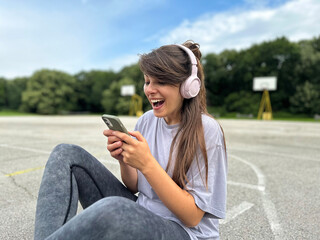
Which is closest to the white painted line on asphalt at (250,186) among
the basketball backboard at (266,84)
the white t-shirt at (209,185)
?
the white t-shirt at (209,185)

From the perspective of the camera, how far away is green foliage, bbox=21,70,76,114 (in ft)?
151

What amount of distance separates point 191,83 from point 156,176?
0.56 meters

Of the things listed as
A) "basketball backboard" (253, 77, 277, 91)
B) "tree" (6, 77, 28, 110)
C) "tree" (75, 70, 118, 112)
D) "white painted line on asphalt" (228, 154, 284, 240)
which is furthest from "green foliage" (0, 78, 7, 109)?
"white painted line on asphalt" (228, 154, 284, 240)

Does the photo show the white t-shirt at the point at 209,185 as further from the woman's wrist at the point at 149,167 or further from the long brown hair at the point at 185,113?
the woman's wrist at the point at 149,167

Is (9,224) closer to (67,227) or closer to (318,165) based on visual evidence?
(67,227)

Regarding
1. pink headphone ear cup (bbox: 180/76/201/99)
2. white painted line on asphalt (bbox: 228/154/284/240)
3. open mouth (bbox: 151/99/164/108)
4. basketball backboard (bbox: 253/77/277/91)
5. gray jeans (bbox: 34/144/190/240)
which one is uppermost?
basketball backboard (bbox: 253/77/277/91)

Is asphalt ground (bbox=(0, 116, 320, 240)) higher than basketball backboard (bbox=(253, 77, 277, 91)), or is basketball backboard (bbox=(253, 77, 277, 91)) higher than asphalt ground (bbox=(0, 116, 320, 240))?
basketball backboard (bbox=(253, 77, 277, 91))

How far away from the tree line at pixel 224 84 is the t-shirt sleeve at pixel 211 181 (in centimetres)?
3388

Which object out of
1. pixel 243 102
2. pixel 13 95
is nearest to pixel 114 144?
pixel 243 102

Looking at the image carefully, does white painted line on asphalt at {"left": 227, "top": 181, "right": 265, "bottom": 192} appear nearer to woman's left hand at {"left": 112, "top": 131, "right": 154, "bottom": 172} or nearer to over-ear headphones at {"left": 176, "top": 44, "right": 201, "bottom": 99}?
over-ear headphones at {"left": 176, "top": 44, "right": 201, "bottom": 99}

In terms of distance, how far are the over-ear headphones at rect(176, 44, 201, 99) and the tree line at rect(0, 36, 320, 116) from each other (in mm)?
33800

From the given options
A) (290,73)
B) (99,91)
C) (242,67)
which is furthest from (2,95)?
(290,73)

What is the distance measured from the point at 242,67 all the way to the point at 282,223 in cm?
3969

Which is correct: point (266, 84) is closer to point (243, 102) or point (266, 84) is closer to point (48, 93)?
point (243, 102)
